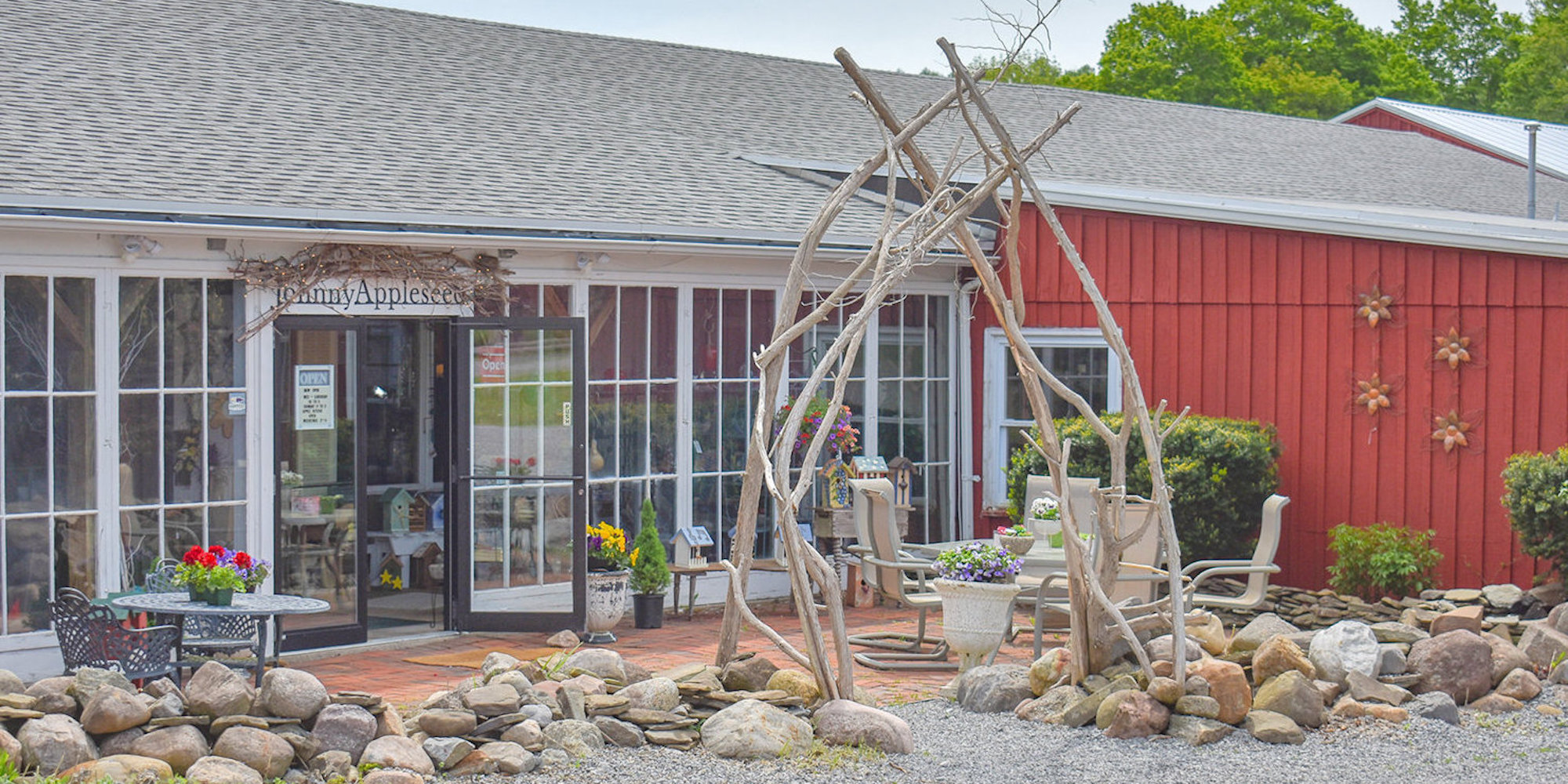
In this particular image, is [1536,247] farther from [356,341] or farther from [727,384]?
[356,341]

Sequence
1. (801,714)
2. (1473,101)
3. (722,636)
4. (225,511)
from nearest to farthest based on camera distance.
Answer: (801,714)
(722,636)
(225,511)
(1473,101)

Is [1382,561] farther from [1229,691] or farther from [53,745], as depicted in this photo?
[53,745]

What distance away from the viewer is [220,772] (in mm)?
6250

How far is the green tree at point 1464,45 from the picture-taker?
46.0 meters

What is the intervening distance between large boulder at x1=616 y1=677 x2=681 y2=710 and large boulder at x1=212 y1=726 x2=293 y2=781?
1.59 m

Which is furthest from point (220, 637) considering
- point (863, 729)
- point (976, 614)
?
point (976, 614)

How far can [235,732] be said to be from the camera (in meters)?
6.53

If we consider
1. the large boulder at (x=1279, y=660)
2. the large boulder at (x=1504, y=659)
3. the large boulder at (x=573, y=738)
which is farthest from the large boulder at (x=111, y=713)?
the large boulder at (x=1504, y=659)

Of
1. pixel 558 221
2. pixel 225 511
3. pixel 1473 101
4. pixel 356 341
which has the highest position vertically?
pixel 1473 101

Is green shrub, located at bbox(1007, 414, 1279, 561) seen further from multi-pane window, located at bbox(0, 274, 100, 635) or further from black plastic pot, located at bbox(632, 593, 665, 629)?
multi-pane window, located at bbox(0, 274, 100, 635)

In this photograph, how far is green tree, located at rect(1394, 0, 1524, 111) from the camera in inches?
1810

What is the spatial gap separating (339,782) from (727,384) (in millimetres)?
5704

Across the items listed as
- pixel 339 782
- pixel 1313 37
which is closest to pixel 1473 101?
pixel 1313 37

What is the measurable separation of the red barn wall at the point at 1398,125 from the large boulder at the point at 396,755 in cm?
1809
